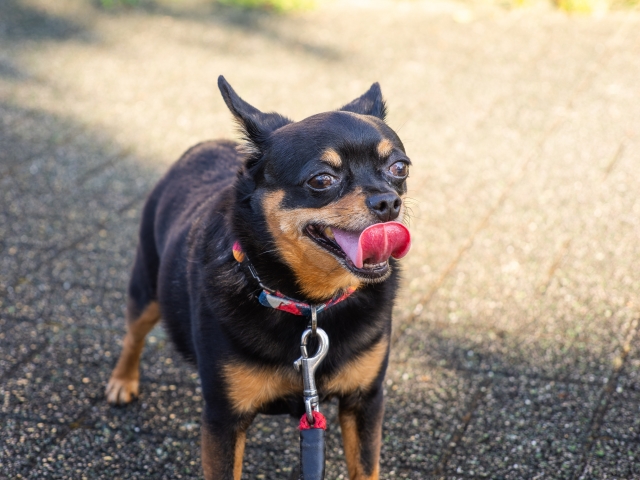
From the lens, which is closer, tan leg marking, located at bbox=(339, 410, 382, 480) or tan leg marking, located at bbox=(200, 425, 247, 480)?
tan leg marking, located at bbox=(200, 425, 247, 480)

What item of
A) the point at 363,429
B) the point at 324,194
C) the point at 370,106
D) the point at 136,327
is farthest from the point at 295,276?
the point at 136,327

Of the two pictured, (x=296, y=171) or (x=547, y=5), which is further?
(x=547, y=5)

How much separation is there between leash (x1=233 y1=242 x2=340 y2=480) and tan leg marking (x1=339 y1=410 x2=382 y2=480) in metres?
0.32

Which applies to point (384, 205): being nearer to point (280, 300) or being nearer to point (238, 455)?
point (280, 300)

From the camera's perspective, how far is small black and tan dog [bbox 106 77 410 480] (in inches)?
97.6

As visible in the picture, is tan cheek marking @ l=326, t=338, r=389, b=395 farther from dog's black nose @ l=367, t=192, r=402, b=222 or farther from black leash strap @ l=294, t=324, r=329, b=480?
dog's black nose @ l=367, t=192, r=402, b=222

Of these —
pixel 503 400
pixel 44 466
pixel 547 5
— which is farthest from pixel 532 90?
pixel 44 466

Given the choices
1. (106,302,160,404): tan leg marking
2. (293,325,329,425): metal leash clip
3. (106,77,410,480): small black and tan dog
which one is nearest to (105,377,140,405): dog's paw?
(106,302,160,404): tan leg marking

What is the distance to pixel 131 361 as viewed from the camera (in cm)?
345

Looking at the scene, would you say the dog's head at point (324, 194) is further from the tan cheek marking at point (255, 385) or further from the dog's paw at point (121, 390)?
the dog's paw at point (121, 390)

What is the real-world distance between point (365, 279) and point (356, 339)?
32 centimetres

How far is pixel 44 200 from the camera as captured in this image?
16.8 ft

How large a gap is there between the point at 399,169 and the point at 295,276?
1.77ft

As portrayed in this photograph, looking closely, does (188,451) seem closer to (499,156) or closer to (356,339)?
(356,339)
